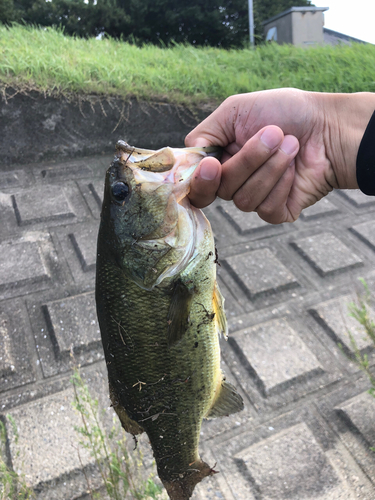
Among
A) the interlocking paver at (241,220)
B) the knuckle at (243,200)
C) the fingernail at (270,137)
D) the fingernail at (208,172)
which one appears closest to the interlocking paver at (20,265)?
the interlocking paver at (241,220)

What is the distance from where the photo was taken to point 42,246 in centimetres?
368

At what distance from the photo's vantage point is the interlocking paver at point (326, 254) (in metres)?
3.93

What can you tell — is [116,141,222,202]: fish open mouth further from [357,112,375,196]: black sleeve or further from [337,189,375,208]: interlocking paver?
[337,189,375,208]: interlocking paver

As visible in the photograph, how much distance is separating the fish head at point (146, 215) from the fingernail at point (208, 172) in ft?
0.23

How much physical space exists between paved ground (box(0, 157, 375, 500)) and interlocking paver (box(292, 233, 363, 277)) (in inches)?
0.6

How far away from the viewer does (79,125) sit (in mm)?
4453

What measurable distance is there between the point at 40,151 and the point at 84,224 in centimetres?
114

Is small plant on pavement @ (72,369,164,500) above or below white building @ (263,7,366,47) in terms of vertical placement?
below

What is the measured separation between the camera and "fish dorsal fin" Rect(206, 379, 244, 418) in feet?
5.69

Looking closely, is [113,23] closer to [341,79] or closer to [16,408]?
[341,79]

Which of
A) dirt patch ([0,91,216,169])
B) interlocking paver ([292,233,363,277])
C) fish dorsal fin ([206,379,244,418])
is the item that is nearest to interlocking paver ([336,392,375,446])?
interlocking paver ([292,233,363,277])

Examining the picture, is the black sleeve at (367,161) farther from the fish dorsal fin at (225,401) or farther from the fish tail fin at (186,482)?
the fish tail fin at (186,482)

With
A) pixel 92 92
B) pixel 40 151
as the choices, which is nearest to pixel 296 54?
pixel 92 92

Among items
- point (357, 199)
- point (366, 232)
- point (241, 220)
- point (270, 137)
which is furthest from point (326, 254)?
point (270, 137)
